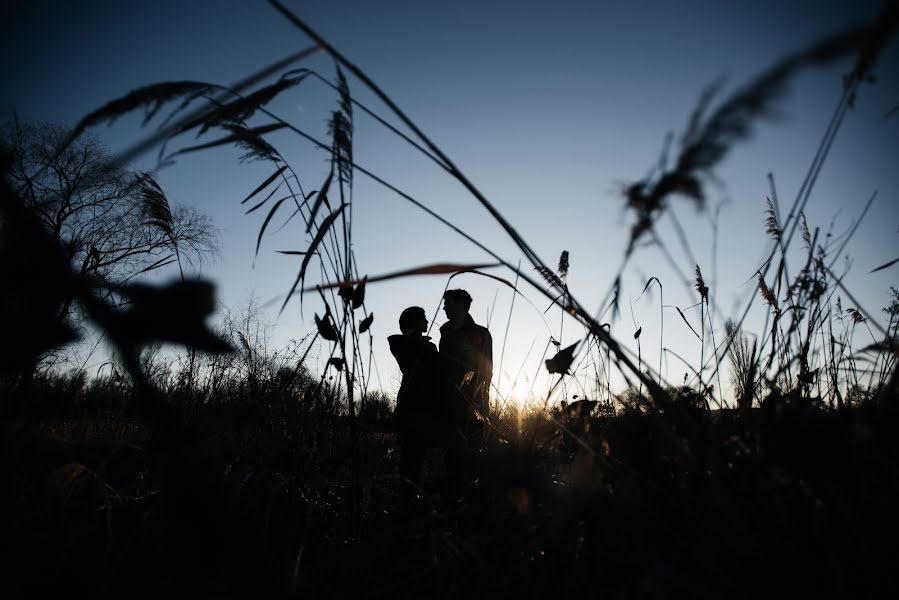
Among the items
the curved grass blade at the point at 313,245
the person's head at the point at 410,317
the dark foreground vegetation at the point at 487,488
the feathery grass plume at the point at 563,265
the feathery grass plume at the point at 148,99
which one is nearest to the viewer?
the dark foreground vegetation at the point at 487,488

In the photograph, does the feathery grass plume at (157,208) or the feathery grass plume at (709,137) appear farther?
the feathery grass plume at (157,208)

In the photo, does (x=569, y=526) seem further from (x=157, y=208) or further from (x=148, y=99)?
(x=157, y=208)

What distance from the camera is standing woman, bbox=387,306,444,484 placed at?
11.2 feet

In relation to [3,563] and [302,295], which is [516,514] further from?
[3,563]

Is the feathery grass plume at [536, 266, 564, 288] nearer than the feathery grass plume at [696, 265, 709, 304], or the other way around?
the feathery grass plume at [536, 266, 564, 288]

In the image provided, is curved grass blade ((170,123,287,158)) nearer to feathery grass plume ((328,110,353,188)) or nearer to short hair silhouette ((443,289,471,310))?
feathery grass plume ((328,110,353,188))

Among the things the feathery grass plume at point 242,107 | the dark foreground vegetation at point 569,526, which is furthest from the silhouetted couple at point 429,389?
the feathery grass plume at point 242,107

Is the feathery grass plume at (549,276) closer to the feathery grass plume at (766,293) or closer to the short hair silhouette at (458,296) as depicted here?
the feathery grass plume at (766,293)

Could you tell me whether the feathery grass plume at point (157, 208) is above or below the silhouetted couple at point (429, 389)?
above

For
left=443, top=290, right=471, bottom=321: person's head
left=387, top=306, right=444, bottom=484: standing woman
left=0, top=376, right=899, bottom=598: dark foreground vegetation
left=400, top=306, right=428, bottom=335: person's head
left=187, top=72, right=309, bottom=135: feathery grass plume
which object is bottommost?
left=0, top=376, right=899, bottom=598: dark foreground vegetation

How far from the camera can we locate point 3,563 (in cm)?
87

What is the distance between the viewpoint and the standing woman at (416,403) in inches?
134

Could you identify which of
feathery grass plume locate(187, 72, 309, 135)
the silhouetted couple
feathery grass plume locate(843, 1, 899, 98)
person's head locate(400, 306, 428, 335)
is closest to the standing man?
the silhouetted couple

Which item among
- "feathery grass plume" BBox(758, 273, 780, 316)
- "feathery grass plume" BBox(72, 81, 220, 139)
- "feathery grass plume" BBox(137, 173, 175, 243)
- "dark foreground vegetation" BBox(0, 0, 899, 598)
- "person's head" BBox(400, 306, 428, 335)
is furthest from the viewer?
"person's head" BBox(400, 306, 428, 335)
